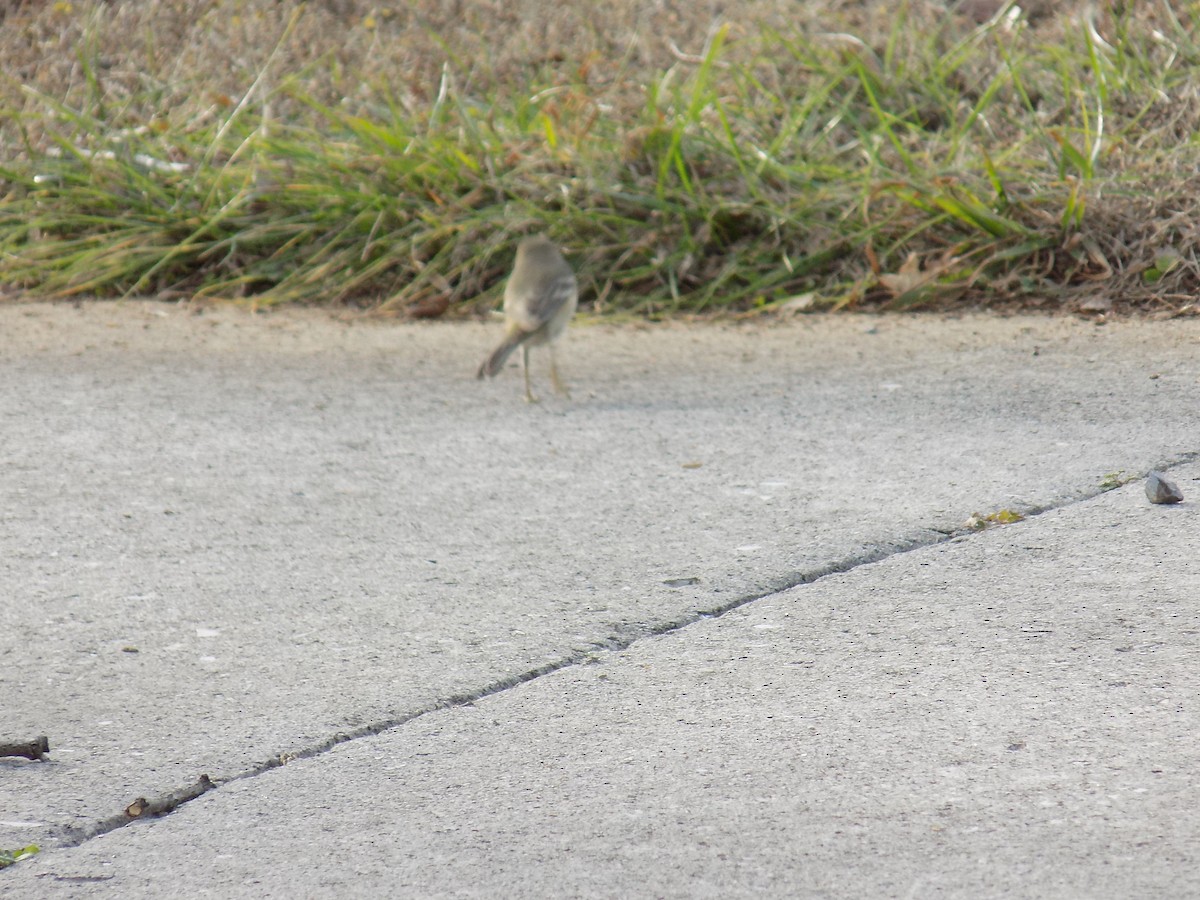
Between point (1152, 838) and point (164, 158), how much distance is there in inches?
257

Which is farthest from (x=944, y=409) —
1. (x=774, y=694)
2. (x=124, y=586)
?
(x=124, y=586)

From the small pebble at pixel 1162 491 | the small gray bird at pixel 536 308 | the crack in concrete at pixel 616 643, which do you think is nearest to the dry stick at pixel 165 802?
the crack in concrete at pixel 616 643

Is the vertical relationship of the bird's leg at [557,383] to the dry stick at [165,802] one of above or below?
below

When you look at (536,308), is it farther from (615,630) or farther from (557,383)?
(615,630)

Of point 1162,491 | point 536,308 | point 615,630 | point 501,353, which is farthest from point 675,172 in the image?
point 615,630

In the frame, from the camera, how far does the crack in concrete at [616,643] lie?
2455mm

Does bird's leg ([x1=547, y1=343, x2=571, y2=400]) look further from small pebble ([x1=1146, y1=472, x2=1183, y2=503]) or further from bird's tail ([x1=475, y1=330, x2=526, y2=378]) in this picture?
small pebble ([x1=1146, y1=472, x2=1183, y2=503])

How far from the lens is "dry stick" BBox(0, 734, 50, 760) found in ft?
8.46

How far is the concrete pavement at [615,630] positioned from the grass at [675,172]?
3.19ft

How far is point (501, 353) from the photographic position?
5098mm

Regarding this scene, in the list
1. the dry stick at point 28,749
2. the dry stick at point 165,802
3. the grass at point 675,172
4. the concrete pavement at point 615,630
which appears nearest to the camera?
the concrete pavement at point 615,630

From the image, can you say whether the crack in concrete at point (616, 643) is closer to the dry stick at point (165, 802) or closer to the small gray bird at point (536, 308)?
the dry stick at point (165, 802)

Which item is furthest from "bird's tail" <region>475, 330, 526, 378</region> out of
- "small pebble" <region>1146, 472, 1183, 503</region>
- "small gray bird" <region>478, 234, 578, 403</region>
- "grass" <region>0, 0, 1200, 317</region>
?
"small pebble" <region>1146, 472, 1183, 503</region>

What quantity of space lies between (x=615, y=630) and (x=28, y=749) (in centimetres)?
111
